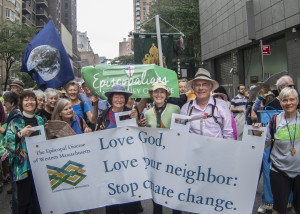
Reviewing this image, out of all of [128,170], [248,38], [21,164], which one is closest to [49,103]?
[21,164]

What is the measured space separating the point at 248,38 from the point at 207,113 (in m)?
15.2

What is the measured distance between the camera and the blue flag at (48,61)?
18.0 feet

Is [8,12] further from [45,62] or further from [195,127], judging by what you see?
[195,127]

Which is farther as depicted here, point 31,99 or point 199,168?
point 31,99

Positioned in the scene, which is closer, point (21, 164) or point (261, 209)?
point (21, 164)

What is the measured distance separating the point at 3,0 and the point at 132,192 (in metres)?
41.2

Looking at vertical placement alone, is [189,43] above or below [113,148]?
above

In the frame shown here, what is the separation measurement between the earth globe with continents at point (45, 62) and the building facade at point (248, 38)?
7353 mm

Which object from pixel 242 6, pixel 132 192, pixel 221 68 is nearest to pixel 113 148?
pixel 132 192

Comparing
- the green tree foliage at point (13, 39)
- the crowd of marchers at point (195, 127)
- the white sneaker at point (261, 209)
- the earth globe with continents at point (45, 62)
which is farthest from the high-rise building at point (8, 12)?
the white sneaker at point (261, 209)

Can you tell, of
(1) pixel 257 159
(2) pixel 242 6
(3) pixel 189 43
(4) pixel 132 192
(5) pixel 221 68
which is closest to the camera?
(1) pixel 257 159

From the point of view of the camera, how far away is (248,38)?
16797 mm

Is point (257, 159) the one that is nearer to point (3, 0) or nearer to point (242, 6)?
point (242, 6)

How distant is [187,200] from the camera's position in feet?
9.78
